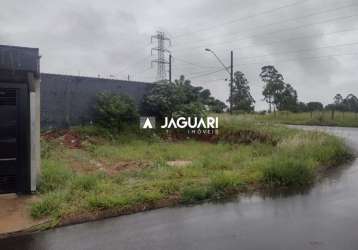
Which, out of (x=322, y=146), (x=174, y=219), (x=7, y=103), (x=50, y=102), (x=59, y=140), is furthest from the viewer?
(x=50, y=102)

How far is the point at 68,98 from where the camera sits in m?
15.8

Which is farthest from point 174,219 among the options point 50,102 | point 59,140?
point 50,102

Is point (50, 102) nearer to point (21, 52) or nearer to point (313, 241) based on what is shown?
point (21, 52)

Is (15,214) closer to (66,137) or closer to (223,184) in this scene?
(223,184)

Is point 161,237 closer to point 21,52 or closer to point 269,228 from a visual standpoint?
point 269,228

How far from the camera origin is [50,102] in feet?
50.5

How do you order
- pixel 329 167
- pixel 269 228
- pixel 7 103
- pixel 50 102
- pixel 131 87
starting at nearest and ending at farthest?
pixel 269 228 → pixel 7 103 → pixel 329 167 → pixel 50 102 → pixel 131 87

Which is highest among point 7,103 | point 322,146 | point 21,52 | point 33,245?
point 21,52

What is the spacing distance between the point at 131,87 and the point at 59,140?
15.4 feet

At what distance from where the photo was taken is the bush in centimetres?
1588

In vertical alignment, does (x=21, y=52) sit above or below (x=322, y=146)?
above

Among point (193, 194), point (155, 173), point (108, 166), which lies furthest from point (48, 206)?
point (108, 166)

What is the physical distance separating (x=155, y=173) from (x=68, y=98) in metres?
9.02

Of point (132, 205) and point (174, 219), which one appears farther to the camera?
point (132, 205)
